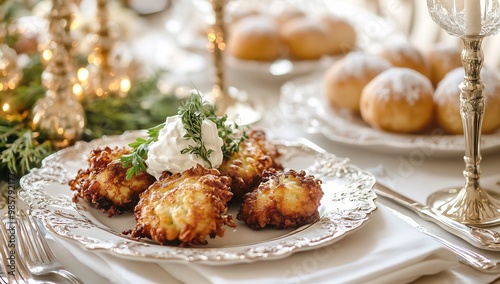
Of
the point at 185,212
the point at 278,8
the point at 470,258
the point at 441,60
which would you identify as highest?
the point at 278,8

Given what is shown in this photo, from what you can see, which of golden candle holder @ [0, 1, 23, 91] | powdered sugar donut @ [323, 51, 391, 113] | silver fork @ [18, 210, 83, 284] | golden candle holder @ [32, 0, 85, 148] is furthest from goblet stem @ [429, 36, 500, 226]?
golden candle holder @ [0, 1, 23, 91]

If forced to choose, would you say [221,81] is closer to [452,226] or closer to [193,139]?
[193,139]

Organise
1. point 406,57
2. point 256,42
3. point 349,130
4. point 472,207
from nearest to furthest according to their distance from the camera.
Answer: point 472,207 < point 349,130 < point 406,57 < point 256,42

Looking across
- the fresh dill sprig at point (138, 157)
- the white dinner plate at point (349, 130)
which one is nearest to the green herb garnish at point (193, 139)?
the fresh dill sprig at point (138, 157)

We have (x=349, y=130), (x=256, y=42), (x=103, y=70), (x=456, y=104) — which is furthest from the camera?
(x=256, y=42)

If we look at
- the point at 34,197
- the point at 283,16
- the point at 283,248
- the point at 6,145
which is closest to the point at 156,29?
the point at 283,16

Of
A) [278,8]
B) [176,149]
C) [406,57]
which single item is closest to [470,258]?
[176,149]

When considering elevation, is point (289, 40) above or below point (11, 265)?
above
